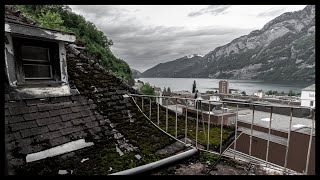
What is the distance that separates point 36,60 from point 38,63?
65 mm

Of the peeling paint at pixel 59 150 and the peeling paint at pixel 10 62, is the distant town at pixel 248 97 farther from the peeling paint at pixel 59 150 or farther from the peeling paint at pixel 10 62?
the peeling paint at pixel 10 62

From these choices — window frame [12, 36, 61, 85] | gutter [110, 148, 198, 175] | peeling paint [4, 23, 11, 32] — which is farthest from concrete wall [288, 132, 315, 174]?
peeling paint [4, 23, 11, 32]

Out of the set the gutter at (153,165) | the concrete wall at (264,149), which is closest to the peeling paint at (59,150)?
the gutter at (153,165)

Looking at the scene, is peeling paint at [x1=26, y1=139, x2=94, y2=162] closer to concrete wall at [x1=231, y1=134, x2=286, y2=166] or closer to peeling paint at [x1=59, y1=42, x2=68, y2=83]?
peeling paint at [x1=59, y1=42, x2=68, y2=83]

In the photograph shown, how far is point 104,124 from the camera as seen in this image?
4320 millimetres

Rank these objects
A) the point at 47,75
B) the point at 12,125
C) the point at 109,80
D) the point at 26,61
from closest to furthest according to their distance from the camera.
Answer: the point at 12,125 → the point at 26,61 → the point at 47,75 → the point at 109,80

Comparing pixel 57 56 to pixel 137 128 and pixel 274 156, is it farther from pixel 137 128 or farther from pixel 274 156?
pixel 274 156

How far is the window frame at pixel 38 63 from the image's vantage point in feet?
12.0

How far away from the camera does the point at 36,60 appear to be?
13.0 ft

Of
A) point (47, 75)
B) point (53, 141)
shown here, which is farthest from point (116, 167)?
point (47, 75)

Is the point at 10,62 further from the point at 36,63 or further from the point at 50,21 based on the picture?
the point at 50,21

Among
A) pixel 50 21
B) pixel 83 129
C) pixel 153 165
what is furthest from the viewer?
pixel 50 21

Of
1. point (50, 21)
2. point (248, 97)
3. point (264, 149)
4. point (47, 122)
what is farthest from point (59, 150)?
point (248, 97)

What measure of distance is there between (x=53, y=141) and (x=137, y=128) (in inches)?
69.9
